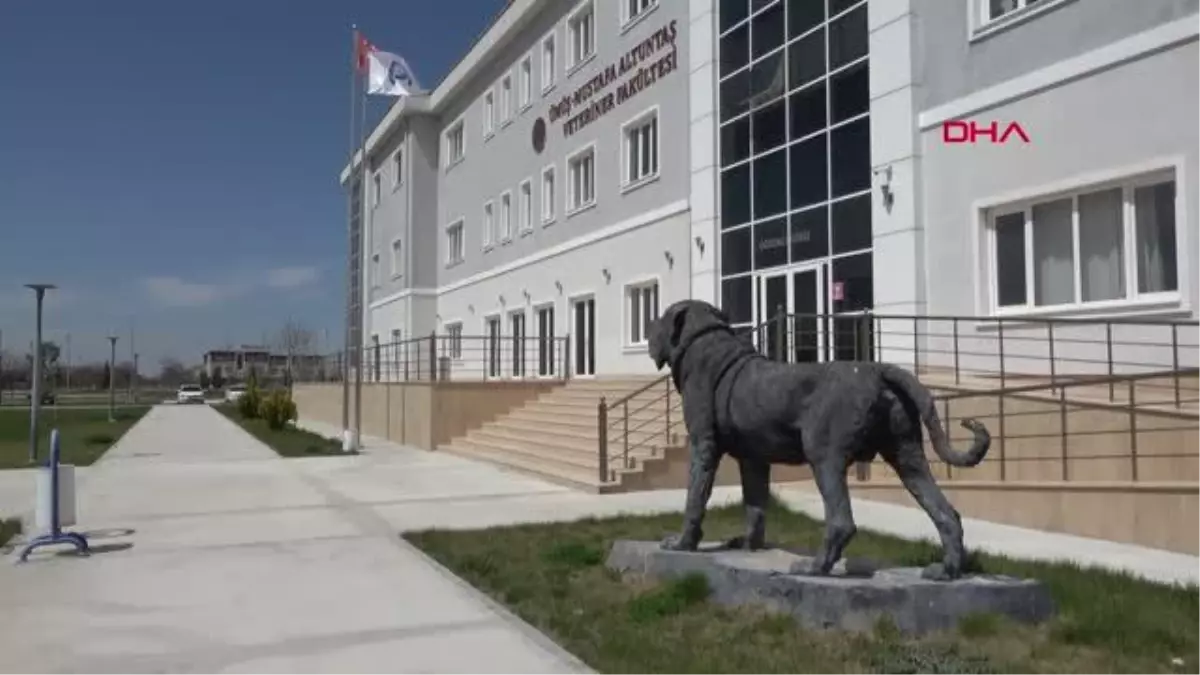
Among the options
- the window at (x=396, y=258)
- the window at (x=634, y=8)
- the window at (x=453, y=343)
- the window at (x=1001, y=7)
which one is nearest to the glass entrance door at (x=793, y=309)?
the window at (x=1001, y=7)

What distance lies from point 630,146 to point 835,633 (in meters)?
19.6

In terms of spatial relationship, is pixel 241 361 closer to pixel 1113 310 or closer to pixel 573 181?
pixel 573 181

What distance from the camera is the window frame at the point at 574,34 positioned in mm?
27328

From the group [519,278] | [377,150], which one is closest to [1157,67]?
[519,278]

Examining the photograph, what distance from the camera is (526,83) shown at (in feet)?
106

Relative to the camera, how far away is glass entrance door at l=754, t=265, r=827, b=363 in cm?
1620

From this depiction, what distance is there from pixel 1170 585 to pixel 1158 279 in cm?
549

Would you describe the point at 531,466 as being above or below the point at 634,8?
below

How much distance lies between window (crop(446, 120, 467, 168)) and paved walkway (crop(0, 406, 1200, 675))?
22.8m

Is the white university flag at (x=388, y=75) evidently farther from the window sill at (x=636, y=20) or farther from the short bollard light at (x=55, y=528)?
the short bollard light at (x=55, y=528)

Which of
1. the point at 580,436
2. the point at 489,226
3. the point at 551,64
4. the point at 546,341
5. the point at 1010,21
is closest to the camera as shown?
the point at 1010,21

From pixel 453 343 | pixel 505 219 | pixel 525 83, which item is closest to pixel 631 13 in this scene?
pixel 525 83

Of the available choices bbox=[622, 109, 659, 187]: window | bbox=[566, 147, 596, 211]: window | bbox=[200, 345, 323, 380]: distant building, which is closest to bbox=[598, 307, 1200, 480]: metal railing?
bbox=[622, 109, 659, 187]: window

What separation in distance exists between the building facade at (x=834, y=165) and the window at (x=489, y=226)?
4.74ft
